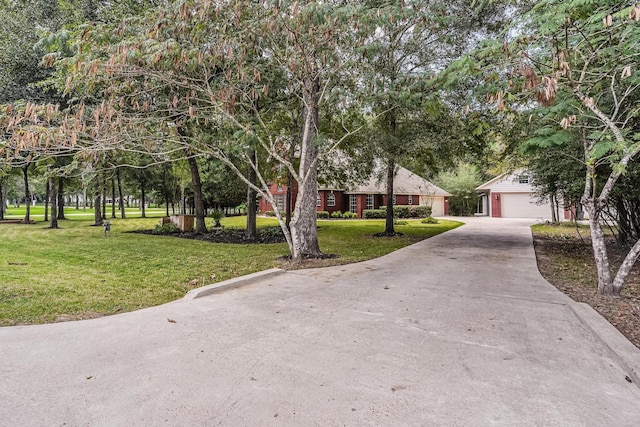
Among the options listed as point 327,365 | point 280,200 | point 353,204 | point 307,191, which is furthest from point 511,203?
point 327,365

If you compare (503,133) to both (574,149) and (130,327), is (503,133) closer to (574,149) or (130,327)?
(574,149)

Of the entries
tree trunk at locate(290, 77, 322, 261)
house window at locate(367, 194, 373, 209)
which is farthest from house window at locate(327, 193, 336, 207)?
tree trunk at locate(290, 77, 322, 261)

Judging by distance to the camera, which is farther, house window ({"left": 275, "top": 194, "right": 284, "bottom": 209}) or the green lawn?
house window ({"left": 275, "top": 194, "right": 284, "bottom": 209})

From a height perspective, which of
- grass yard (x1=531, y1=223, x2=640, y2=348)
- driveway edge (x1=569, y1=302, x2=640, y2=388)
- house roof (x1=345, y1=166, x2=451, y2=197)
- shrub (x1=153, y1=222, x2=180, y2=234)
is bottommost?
grass yard (x1=531, y1=223, x2=640, y2=348)

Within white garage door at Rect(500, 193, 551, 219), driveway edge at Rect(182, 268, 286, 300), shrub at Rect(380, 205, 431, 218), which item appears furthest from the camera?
shrub at Rect(380, 205, 431, 218)

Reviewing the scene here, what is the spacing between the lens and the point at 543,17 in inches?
151

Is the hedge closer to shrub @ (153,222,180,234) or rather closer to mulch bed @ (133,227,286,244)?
mulch bed @ (133,227,286,244)

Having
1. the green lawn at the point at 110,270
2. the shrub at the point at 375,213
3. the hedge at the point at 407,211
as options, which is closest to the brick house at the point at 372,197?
the shrub at the point at 375,213

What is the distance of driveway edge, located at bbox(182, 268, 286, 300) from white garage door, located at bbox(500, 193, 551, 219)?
3028cm

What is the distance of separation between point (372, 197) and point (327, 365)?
2974 centimetres

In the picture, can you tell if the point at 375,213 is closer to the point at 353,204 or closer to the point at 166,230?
the point at 353,204

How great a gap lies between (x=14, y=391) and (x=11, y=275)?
5.27m

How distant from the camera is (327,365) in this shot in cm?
293

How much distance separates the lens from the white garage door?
30844 millimetres
